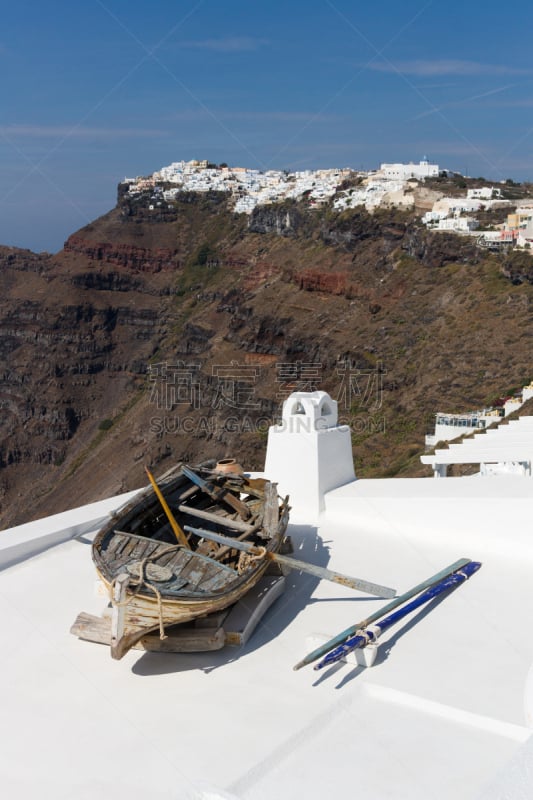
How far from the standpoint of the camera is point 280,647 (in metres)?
4.82

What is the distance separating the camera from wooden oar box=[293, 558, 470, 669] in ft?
14.5

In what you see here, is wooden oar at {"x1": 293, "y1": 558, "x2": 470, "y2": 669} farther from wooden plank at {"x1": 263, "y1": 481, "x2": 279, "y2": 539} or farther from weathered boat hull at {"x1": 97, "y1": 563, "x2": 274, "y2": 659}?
wooden plank at {"x1": 263, "y1": 481, "x2": 279, "y2": 539}

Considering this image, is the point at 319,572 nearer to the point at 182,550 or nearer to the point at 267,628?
the point at 267,628

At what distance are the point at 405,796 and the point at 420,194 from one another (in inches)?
1948

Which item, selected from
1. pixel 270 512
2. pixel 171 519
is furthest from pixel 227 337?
pixel 171 519

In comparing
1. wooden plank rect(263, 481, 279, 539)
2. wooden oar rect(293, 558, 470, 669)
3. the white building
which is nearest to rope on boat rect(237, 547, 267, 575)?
wooden plank rect(263, 481, 279, 539)

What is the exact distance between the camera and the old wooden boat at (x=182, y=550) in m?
4.37

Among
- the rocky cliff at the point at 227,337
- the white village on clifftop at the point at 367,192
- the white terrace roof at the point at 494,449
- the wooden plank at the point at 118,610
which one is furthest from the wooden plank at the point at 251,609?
the white village on clifftop at the point at 367,192

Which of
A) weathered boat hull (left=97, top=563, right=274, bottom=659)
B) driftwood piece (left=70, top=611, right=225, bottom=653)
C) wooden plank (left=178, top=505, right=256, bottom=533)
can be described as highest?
wooden plank (left=178, top=505, right=256, bottom=533)

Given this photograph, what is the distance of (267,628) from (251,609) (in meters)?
0.17

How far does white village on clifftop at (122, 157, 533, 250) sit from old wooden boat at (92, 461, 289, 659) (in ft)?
118

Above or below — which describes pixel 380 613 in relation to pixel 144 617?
below

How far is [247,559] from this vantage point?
5406 millimetres

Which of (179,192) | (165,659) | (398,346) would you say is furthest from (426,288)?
(179,192)
